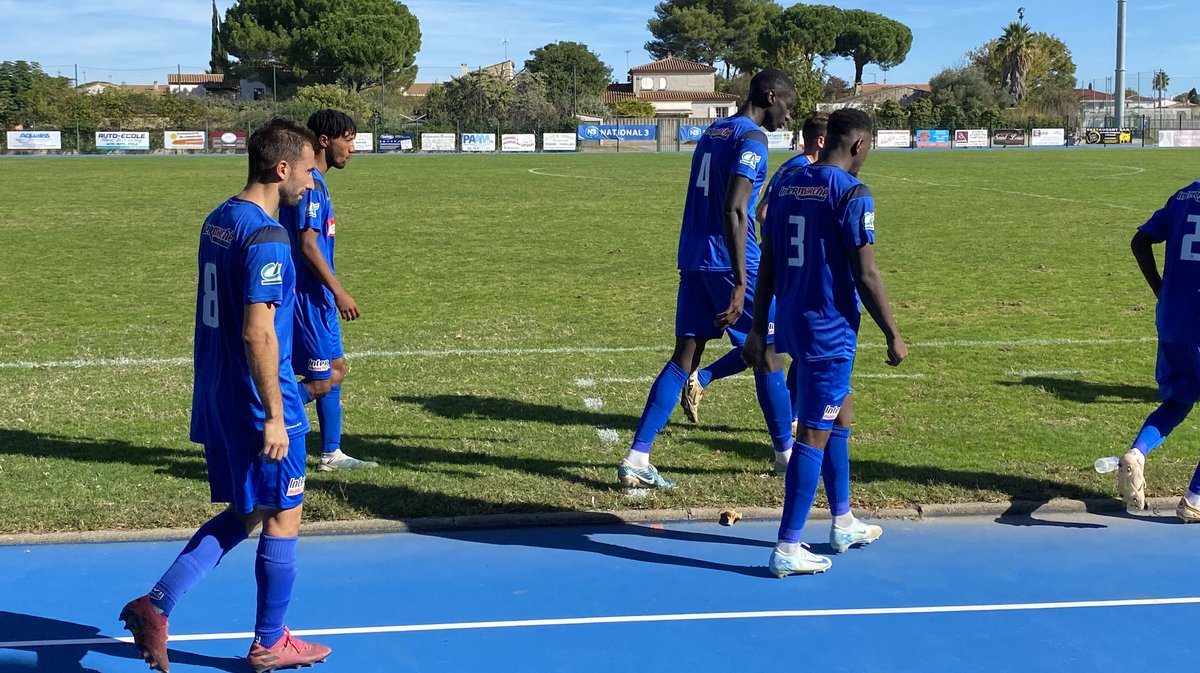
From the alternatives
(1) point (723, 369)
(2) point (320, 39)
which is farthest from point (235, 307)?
(2) point (320, 39)

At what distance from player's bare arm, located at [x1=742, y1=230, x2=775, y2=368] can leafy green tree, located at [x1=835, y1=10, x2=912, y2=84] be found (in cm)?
10995

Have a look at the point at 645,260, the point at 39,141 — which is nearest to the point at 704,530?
the point at 645,260

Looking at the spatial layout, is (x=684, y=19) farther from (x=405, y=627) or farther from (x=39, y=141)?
(x=405, y=627)

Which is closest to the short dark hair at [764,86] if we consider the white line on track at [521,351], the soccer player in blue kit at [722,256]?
the soccer player in blue kit at [722,256]

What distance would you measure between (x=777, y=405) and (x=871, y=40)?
11058 centimetres

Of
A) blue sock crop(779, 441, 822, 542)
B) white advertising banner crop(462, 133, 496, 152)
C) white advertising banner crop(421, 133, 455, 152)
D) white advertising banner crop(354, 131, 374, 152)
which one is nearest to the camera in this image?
blue sock crop(779, 441, 822, 542)

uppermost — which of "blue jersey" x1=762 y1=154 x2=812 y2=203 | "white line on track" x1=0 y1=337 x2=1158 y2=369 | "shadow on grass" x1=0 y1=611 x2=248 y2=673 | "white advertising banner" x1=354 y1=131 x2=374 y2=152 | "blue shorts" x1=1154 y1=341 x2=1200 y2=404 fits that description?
"white advertising banner" x1=354 y1=131 x2=374 y2=152

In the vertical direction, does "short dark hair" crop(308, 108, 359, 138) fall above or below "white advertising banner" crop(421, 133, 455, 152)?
below

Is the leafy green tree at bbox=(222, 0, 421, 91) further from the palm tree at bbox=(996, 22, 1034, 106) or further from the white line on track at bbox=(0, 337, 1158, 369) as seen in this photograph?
the white line on track at bbox=(0, 337, 1158, 369)

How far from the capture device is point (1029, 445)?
7102 millimetres

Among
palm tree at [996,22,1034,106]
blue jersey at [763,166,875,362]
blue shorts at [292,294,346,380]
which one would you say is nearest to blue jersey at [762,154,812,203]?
blue jersey at [763,166,875,362]

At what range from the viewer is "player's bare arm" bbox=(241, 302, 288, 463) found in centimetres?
395

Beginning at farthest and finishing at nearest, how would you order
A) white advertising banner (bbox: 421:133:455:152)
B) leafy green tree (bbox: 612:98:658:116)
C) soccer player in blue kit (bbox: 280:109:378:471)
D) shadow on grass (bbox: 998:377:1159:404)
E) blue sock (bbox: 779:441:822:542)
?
leafy green tree (bbox: 612:98:658:116)
white advertising banner (bbox: 421:133:455:152)
shadow on grass (bbox: 998:377:1159:404)
soccer player in blue kit (bbox: 280:109:378:471)
blue sock (bbox: 779:441:822:542)

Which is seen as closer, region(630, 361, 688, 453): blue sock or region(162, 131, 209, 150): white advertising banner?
region(630, 361, 688, 453): blue sock
